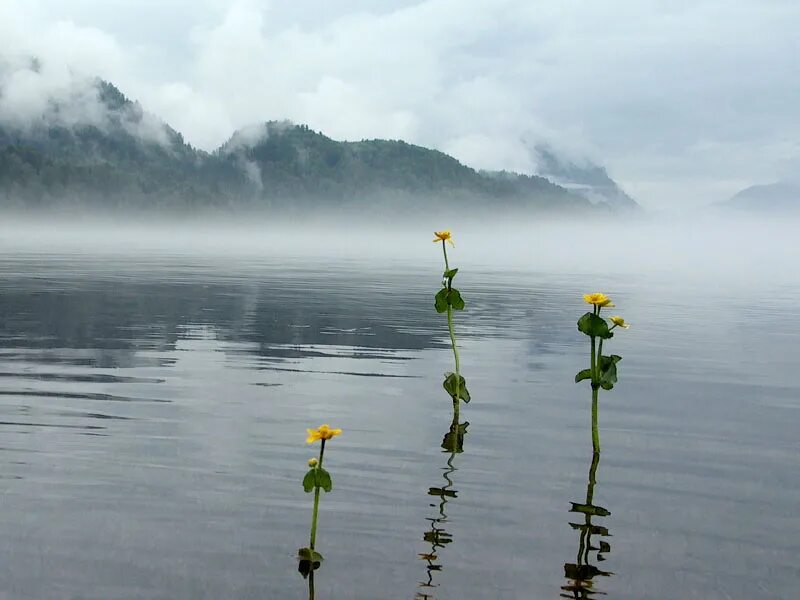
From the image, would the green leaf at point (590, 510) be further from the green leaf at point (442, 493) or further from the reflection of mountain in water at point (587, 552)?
the green leaf at point (442, 493)

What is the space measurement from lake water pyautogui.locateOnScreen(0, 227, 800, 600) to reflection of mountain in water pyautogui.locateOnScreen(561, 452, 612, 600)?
3 centimetres

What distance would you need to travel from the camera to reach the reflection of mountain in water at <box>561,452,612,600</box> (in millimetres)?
8752

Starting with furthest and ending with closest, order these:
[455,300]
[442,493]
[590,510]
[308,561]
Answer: [455,300] → [442,493] → [590,510] → [308,561]

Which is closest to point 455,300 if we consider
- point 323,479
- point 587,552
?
point 587,552

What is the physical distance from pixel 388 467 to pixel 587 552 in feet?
12.2

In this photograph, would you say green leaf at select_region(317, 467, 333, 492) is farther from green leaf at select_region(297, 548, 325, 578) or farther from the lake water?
the lake water

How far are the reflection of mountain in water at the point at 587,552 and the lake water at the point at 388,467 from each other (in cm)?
3

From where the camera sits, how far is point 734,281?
69.1 meters

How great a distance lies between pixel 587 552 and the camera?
9695 millimetres

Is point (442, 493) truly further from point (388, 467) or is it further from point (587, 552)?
point (587, 552)

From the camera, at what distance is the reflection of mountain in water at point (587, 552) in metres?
8.75

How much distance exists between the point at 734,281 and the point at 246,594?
213ft

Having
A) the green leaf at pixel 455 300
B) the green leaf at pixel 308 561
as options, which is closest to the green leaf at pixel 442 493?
the green leaf at pixel 308 561

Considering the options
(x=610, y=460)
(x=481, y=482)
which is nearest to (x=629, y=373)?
(x=610, y=460)
